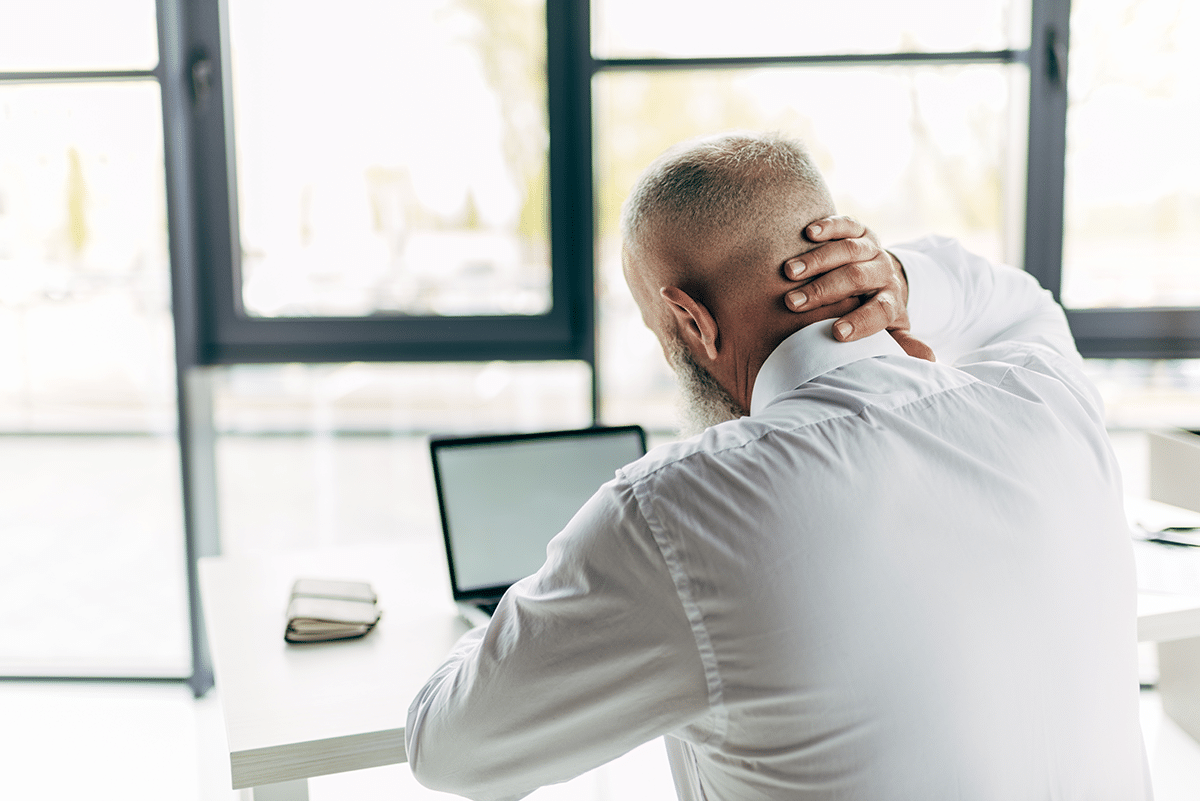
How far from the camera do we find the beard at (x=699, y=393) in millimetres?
1018

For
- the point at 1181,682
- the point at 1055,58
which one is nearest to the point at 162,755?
the point at 1181,682

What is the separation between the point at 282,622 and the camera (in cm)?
155

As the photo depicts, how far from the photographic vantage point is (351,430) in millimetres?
3047

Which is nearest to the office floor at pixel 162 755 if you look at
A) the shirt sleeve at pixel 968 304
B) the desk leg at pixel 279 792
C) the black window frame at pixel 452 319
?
the black window frame at pixel 452 319

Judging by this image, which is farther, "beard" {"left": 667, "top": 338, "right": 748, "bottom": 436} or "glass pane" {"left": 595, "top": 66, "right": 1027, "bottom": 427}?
"glass pane" {"left": 595, "top": 66, "right": 1027, "bottom": 427}

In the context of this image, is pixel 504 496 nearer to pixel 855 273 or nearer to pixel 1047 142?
pixel 855 273

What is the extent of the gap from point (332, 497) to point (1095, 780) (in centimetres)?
265

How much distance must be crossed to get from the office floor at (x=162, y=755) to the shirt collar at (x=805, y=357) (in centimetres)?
171

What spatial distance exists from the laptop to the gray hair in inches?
31.7

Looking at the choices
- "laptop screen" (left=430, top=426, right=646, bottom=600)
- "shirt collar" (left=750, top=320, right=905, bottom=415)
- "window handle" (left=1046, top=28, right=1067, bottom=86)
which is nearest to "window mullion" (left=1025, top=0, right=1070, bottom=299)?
"window handle" (left=1046, top=28, right=1067, bottom=86)

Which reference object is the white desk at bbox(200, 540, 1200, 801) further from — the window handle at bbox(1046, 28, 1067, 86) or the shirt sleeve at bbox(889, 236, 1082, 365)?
the window handle at bbox(1046, 28, 1067, 86)

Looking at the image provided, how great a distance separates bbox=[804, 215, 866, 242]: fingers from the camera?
2.99 feet

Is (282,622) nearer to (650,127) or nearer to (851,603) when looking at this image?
(851,603)

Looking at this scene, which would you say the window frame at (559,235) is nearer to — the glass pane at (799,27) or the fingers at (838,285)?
the glass pane at (799,27)
